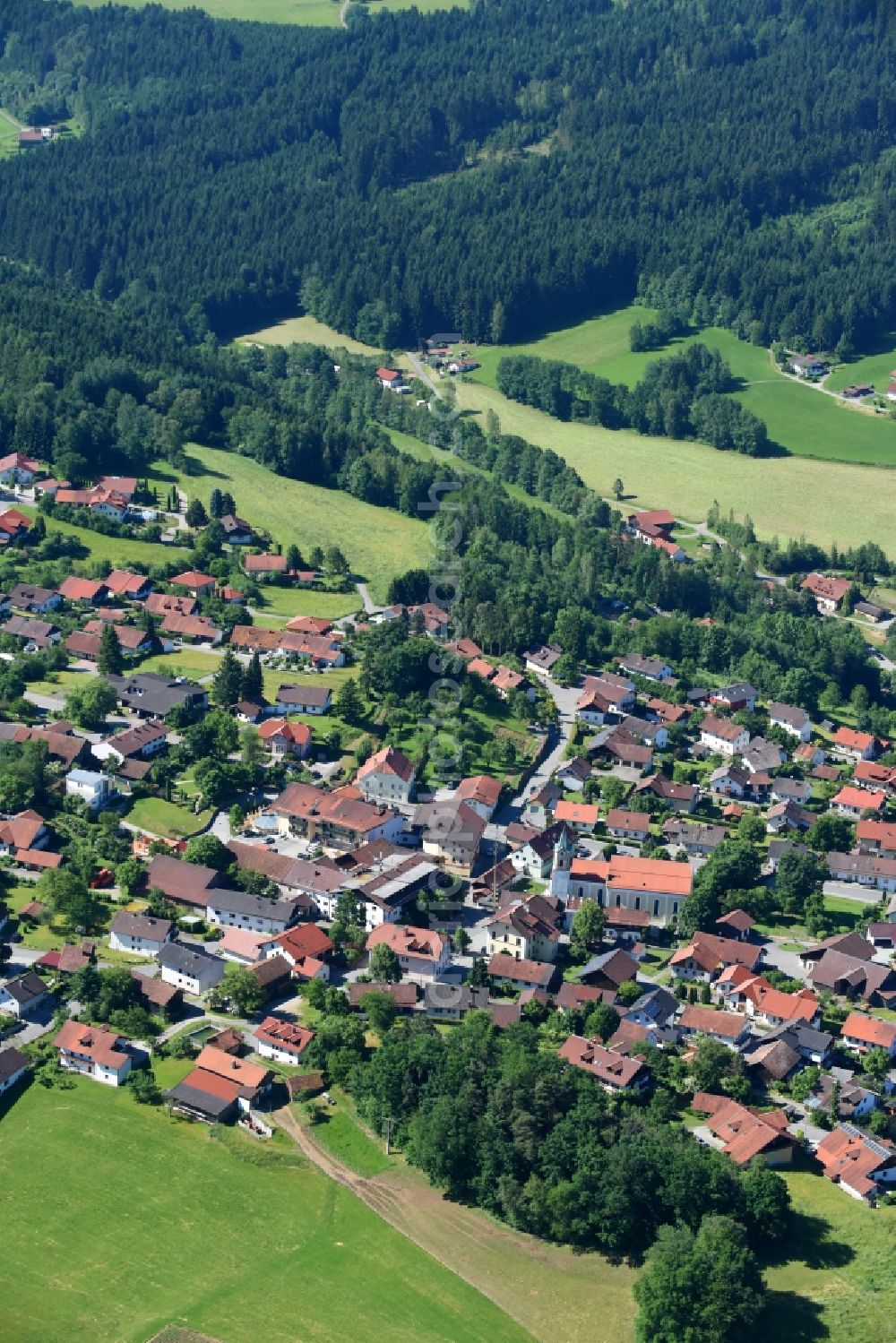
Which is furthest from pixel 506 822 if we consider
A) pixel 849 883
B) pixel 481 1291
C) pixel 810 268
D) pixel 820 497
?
pixel 810 268

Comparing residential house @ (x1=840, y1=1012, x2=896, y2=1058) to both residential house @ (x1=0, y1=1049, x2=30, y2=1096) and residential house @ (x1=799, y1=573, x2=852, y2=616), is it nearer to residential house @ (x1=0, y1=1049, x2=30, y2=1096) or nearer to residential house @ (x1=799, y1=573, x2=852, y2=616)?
residential house @ (x1=0, y1=1049, x2=30, y2=1096)

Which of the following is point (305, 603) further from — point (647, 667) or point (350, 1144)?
point (350, 1144)

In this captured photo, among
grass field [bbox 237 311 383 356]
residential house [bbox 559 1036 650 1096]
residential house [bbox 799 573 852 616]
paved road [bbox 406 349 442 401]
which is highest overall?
residential house [bbox 559 1036 650 1096]

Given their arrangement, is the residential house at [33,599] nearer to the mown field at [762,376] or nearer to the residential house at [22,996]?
the residential house at [22,996]

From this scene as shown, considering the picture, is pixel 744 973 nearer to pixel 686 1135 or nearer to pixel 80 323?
pixel 686 1135

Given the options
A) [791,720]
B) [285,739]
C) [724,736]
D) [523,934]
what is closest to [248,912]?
[523,934]

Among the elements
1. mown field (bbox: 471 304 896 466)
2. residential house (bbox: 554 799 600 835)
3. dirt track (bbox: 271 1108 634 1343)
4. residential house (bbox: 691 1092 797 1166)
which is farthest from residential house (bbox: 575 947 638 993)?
mown field (bbox: 471 304 896 466)

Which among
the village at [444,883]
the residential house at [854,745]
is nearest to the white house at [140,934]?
the village at [444,883]
